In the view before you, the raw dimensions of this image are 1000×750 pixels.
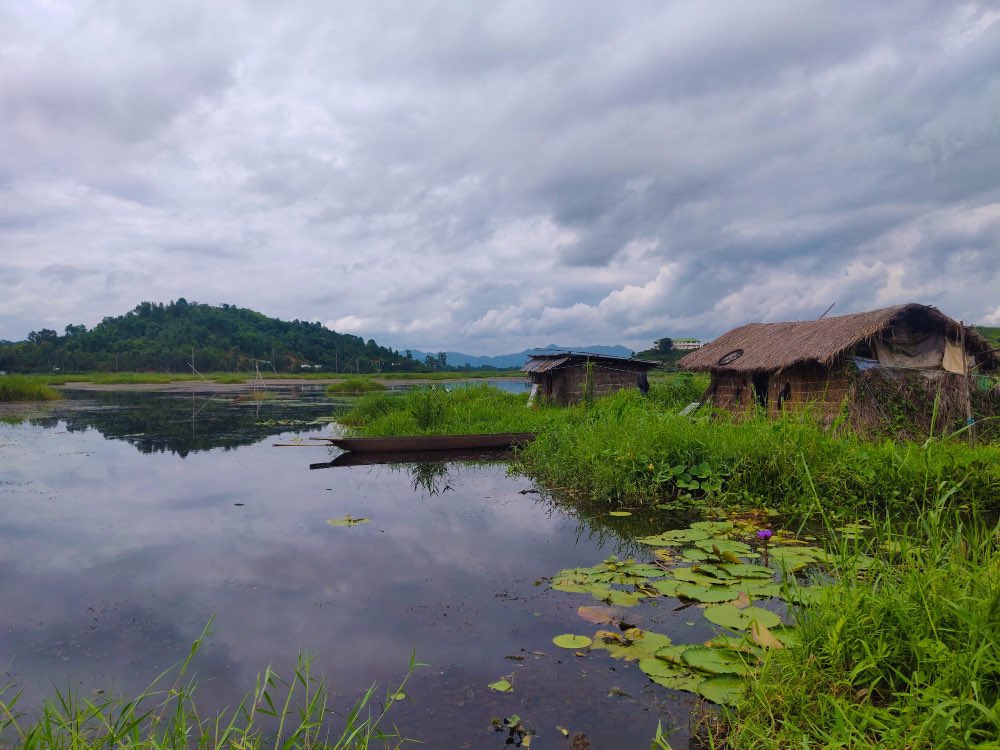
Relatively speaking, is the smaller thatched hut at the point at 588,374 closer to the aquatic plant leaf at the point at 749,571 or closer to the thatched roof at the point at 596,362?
the thatched roof at the point at 596,362

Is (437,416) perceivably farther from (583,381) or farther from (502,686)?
(502,686)

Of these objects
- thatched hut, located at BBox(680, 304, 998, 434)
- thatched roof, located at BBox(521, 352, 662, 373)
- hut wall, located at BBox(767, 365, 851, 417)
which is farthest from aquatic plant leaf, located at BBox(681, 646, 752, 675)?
thatched roof, located at BBox(521, 352, 662, 373)

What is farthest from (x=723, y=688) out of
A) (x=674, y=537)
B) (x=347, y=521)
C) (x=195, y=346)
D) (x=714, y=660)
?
(x=195, y=346)

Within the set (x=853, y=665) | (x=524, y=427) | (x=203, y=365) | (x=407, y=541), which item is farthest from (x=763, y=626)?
(x=203, y=365)

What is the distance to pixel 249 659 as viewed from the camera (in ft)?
12.0

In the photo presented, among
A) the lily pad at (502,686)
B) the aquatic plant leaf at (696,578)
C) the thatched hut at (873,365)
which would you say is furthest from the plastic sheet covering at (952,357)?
the lily pad at (502,686)

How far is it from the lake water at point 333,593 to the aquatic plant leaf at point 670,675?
5 cm

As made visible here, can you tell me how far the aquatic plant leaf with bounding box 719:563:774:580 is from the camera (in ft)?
14.5

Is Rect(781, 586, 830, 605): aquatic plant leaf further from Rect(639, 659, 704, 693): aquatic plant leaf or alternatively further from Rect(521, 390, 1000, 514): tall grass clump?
Rect(521, 390, 1000, 514): tall grass clump

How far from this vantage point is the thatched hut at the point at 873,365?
8.84 metres

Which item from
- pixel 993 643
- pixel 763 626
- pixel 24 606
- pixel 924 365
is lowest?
pixel 24 606

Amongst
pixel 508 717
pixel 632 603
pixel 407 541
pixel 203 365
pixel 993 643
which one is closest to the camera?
pixel 993 643

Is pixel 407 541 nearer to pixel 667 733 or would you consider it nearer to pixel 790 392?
pixel 667 733

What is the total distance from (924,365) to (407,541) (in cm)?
855
